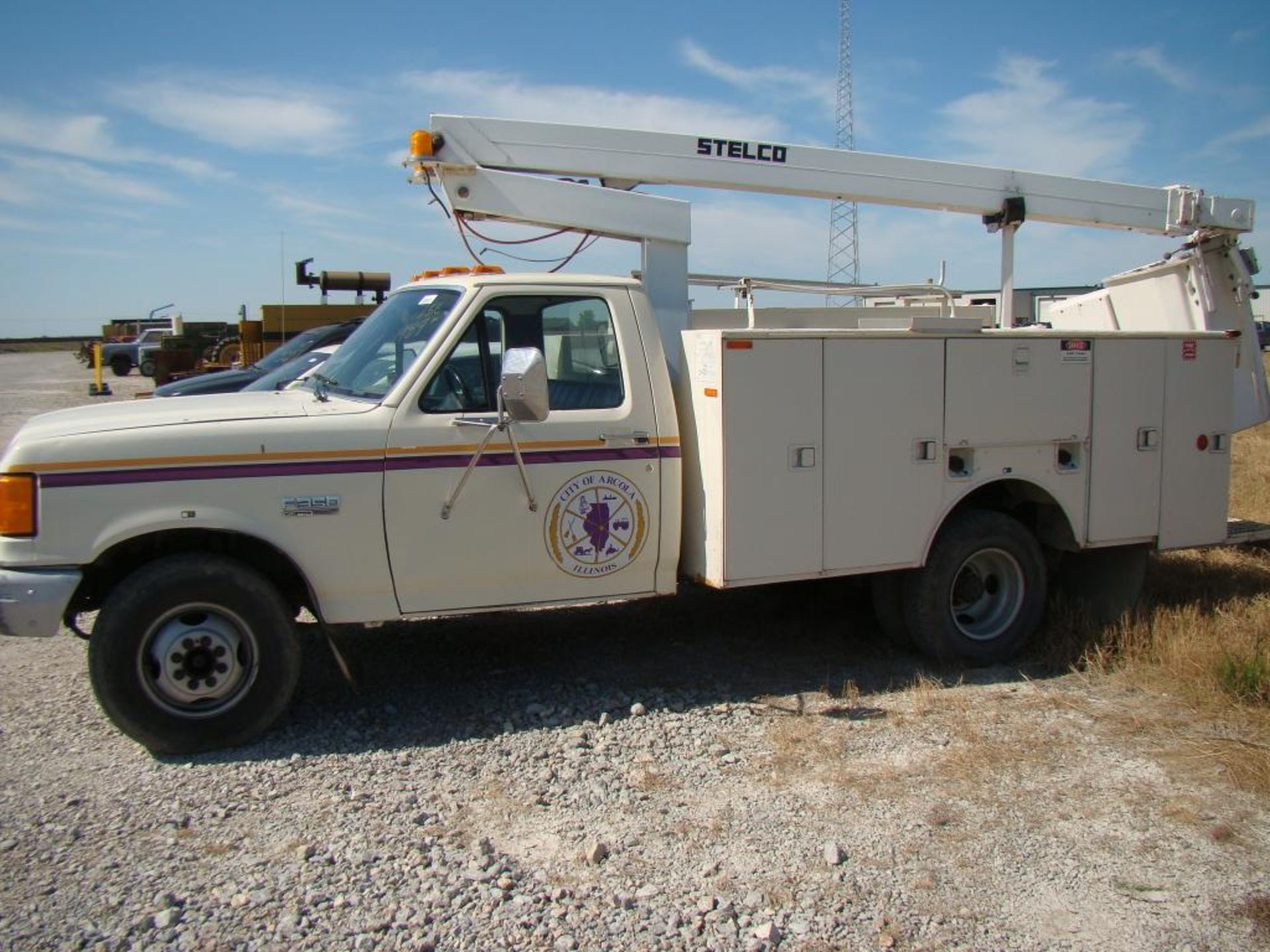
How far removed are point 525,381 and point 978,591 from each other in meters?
3.32

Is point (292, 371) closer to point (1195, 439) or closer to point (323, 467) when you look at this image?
point (323, 467)

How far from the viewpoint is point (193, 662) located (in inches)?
196

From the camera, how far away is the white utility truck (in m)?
4.87

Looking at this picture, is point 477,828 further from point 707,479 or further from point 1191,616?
point 1191,616

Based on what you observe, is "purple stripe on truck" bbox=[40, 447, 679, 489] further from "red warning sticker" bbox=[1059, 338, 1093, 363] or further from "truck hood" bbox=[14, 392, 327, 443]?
"red warning sticker" bbox=[1059, 338, 1093, 363]

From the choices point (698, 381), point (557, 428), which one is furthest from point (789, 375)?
point (557, 428)

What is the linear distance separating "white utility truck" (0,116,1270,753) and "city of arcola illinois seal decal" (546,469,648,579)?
14 mm

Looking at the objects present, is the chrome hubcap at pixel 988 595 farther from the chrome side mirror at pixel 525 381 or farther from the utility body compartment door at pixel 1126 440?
the chrome side mirror at pixel 525 381

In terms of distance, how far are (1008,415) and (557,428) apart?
2688 millimetres

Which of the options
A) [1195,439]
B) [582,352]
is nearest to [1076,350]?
[1195,439]

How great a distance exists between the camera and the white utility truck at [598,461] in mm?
4867

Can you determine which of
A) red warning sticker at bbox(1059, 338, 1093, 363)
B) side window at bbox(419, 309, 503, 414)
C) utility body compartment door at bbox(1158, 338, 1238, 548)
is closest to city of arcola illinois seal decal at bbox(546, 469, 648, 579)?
side window at bbox(419, 309, 503, 414)

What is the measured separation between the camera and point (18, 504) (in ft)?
15.4

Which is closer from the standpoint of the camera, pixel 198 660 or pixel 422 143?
pixel 198 660
